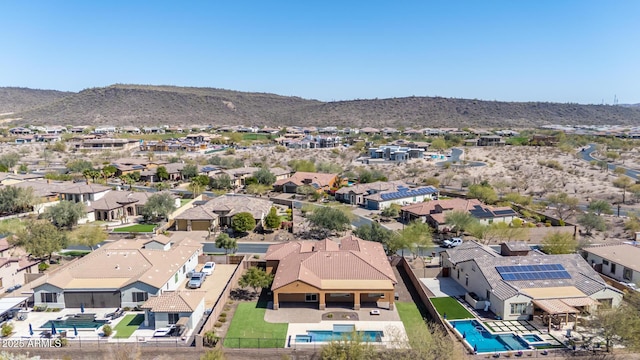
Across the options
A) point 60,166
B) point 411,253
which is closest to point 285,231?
point 411,253

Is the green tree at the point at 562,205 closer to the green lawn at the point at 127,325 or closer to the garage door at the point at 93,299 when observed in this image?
the green lawn at the point at 127,325

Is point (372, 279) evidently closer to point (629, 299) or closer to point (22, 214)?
point (629, 299)

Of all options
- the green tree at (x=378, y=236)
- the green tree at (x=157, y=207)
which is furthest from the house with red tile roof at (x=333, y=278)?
the green tree at (x=157, y=207)

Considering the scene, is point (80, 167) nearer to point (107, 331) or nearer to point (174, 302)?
point (107, 331)

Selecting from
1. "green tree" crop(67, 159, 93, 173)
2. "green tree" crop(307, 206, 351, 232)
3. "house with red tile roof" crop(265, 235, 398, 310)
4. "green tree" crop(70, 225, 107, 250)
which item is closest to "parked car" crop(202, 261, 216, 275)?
"house with red tile roof" crop(265, 235, 398, 310)

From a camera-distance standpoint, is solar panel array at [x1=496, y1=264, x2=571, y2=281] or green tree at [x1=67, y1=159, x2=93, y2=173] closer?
solar panel array at [x1=496, y1=264, x2=571, y2=281]

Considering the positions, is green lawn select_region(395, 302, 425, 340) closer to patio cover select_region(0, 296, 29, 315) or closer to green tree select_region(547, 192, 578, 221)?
patio cover select_region(0, 296, 29, 315)

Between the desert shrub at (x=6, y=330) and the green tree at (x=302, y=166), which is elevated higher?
the green tree at (x=302, y=166)
